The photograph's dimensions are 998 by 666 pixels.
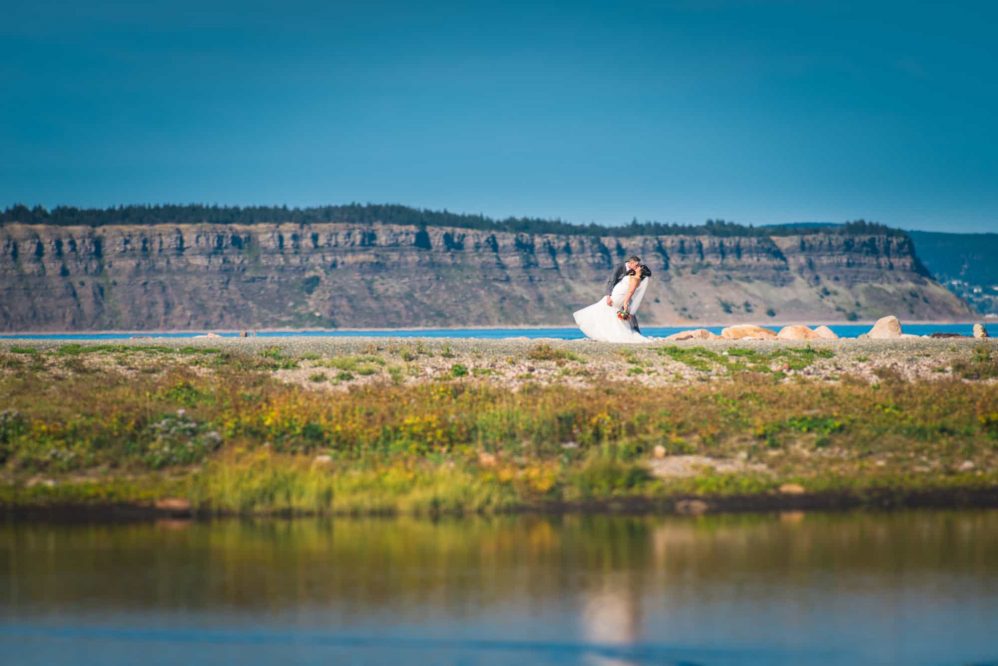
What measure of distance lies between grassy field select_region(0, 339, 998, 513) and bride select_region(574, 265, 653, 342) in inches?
375

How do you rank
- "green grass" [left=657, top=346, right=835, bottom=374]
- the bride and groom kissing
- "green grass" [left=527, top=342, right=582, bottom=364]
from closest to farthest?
"green grass" [left=657, top=346, right=835, bottom=374], "green grass" [left=527, top=342, right=582, bottom=364], the bride and groom kissing

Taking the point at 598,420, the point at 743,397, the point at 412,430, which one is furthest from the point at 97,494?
the point at 743,397

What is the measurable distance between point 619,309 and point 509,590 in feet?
92.0

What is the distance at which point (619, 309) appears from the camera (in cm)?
4559

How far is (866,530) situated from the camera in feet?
71.8

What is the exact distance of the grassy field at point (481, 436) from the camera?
78.9 feet

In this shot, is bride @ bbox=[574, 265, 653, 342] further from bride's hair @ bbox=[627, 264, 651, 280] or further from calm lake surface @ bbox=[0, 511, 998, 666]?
calm lake surface @ bbox=[0, 511, 998, 666]

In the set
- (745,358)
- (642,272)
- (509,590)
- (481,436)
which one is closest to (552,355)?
(745,358)

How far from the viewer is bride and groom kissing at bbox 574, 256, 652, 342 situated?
4541cm

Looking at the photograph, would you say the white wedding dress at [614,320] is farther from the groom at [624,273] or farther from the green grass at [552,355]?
the green grass at [552,355]

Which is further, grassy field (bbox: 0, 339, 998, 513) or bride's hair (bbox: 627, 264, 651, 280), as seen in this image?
bride's hair (bbox: 627, 264, 651, 280)

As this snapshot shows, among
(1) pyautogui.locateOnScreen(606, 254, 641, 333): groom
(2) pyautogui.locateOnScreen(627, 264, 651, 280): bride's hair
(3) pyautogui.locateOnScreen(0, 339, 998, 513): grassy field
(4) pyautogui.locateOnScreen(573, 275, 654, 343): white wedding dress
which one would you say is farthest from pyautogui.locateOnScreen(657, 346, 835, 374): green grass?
(1) pyautogui.locateOnScreen(606, 254, 641, 333): groom

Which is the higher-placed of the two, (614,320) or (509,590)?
(614,320)

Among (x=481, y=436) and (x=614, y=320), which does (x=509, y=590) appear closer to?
(x=481, y=436)
